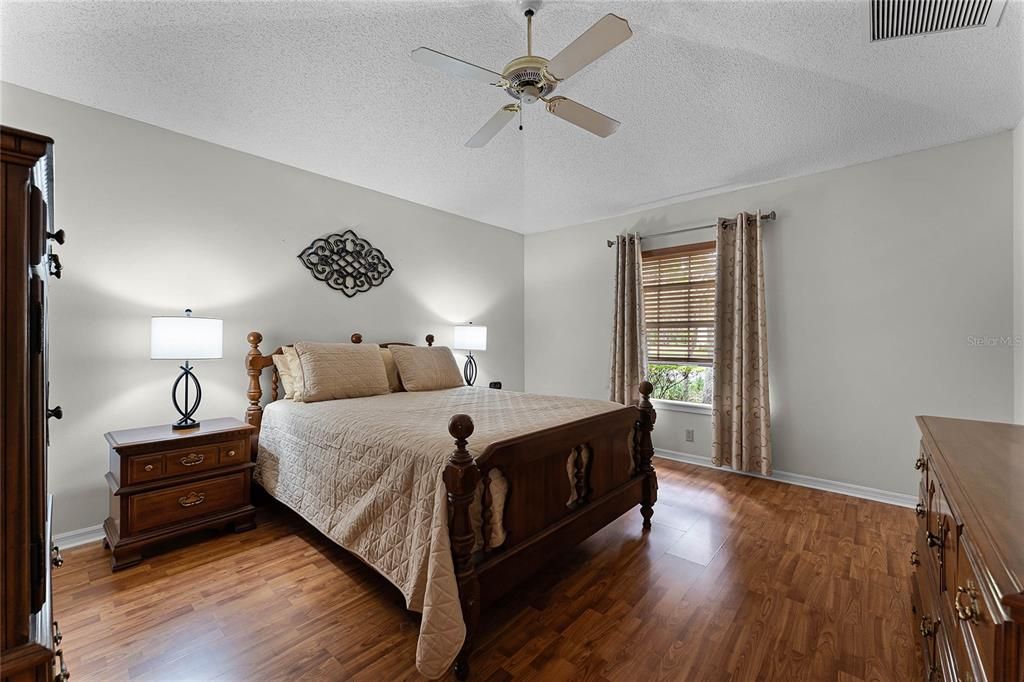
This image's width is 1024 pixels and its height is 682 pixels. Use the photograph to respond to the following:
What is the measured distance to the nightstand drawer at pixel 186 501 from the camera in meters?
2.28

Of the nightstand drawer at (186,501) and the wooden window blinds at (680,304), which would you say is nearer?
the nightstand drawer at (186,501)

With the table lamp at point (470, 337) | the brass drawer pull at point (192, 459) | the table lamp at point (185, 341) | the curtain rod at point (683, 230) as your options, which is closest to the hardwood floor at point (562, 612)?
the brass drawer pull at point (192, 459)

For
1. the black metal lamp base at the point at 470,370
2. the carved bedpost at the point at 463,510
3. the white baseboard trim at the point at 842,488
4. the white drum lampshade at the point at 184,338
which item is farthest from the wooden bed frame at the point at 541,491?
the black metal lamp base at the point at 470,370

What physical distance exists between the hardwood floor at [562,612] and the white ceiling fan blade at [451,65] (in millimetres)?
2304

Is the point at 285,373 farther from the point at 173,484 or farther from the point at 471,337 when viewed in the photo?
the point at 471,337

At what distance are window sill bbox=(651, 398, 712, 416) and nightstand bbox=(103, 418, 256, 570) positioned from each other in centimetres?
357

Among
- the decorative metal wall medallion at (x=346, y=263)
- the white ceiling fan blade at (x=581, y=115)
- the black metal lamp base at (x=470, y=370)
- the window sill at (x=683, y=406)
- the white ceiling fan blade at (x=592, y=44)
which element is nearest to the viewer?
the white ceiling fan blade at (x=592, y=44)

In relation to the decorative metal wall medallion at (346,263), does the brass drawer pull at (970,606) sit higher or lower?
lower

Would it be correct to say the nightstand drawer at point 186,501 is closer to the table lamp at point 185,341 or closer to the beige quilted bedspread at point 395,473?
the beige quilted bedspread at point 395,473

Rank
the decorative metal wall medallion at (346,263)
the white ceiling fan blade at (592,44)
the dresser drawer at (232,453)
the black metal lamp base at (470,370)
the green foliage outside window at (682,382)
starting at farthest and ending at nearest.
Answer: the black metal lamp base at (470,370) < the green foliage outside window at (682,382) < the decorative metal wall medallion at (346,263) < the dresser drawer at (232,453) < the white ceiling fan blade at (592,44)

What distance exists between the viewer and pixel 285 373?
313 cm

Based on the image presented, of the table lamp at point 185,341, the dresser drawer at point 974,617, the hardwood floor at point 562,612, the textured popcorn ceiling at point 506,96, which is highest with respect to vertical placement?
the textured popcorn ceiling at point 506,96

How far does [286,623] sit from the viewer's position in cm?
182

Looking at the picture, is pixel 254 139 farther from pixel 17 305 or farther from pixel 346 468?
pixel 17 305
